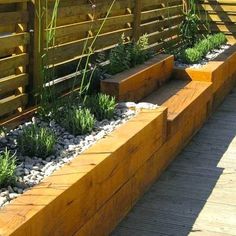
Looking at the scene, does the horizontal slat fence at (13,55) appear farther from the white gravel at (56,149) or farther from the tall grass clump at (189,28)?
the tall grass clump at (189,28)

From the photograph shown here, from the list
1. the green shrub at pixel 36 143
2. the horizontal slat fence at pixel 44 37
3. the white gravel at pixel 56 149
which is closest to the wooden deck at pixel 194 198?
the white gravel at pixel 56 149

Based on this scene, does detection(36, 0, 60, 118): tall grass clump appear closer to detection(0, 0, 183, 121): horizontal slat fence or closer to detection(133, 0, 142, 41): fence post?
detection(0, 0, 183, 121): horizontal slat fence

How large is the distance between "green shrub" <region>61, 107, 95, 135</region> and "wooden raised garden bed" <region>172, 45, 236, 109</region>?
267cm

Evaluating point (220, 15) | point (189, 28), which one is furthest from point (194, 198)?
point (220, 15)

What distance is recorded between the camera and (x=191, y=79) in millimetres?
6359

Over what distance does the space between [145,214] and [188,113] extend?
1.65 m

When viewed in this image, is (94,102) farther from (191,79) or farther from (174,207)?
(191,79)

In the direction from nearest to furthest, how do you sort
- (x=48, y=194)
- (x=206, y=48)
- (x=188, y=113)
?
(x=48, y=194)
(x=188, y=113)
(x=206, y=48)

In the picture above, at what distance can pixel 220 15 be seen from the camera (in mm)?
9336

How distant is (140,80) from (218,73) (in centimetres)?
161

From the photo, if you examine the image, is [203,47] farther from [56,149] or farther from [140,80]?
[56,149]

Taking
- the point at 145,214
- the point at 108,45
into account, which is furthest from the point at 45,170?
the point at 108,45

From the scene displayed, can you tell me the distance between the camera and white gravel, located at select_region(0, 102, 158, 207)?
2805 mm

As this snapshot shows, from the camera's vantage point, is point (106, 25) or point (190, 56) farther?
point (190, 56)
